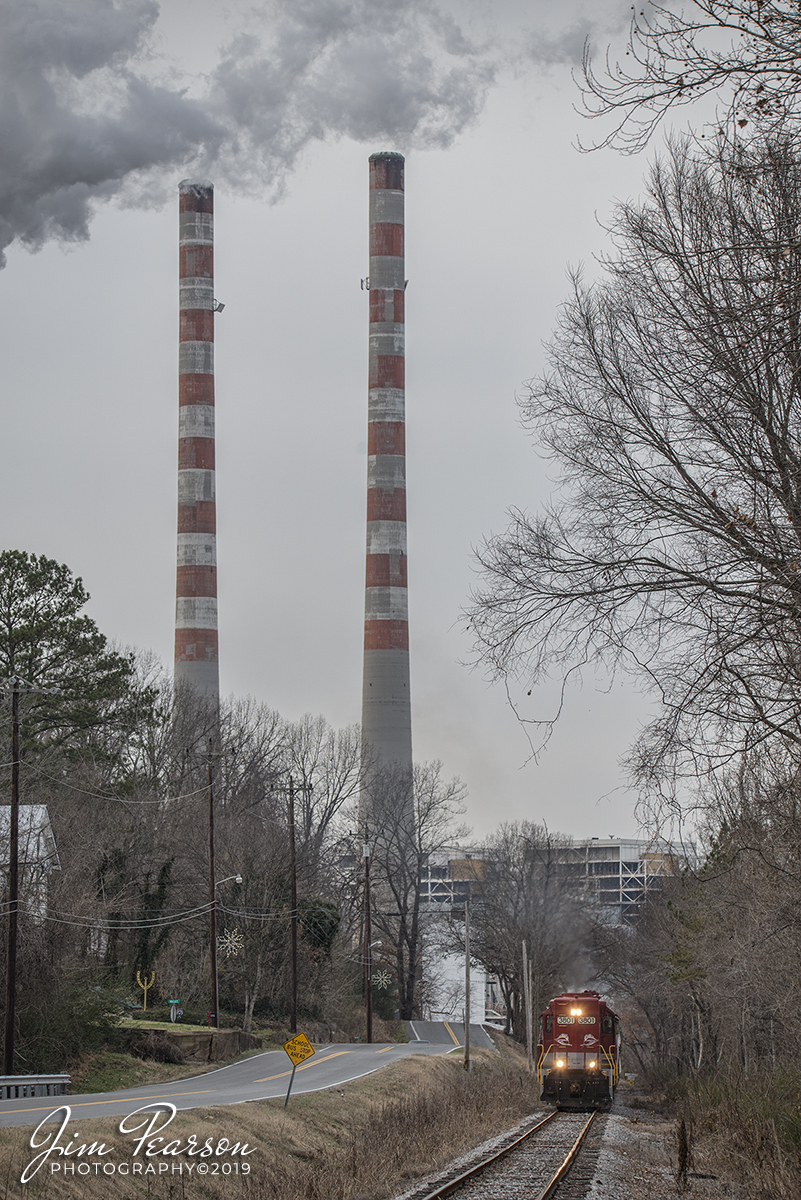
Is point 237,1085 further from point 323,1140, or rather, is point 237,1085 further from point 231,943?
point 231,943

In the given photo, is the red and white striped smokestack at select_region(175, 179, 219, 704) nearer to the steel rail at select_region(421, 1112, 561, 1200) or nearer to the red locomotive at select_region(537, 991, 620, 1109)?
the red locomotive at select_region(537, 991, 620, 1109)

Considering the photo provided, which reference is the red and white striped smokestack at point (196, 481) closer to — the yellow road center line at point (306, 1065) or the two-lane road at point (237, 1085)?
the two-lane road at point (237, 1085)

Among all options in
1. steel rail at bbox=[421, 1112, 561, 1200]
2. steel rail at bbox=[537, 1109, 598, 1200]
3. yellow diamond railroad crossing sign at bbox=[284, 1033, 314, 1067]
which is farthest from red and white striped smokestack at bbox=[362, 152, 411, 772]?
yellow diamond railroad crossing sign at bbox=[284, 1033, 314, 1067]

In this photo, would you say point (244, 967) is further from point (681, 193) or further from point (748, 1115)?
point (681, 193)

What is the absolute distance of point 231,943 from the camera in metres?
43.9

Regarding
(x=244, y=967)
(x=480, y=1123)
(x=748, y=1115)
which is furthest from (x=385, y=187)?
(x=748, y=1115)

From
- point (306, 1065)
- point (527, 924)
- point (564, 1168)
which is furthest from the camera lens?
point (527, 924)

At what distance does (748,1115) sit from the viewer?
58.7 ft

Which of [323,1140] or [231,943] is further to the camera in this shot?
[231,943]

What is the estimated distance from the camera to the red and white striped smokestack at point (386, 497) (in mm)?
56219

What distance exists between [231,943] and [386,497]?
2173 cm

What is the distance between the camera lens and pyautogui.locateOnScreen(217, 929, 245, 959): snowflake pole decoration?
144 ft

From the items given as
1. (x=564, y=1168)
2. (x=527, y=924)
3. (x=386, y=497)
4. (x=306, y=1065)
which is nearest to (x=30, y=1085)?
(x=564, y=1168)

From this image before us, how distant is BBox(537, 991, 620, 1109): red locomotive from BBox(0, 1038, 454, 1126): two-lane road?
15.1ft
